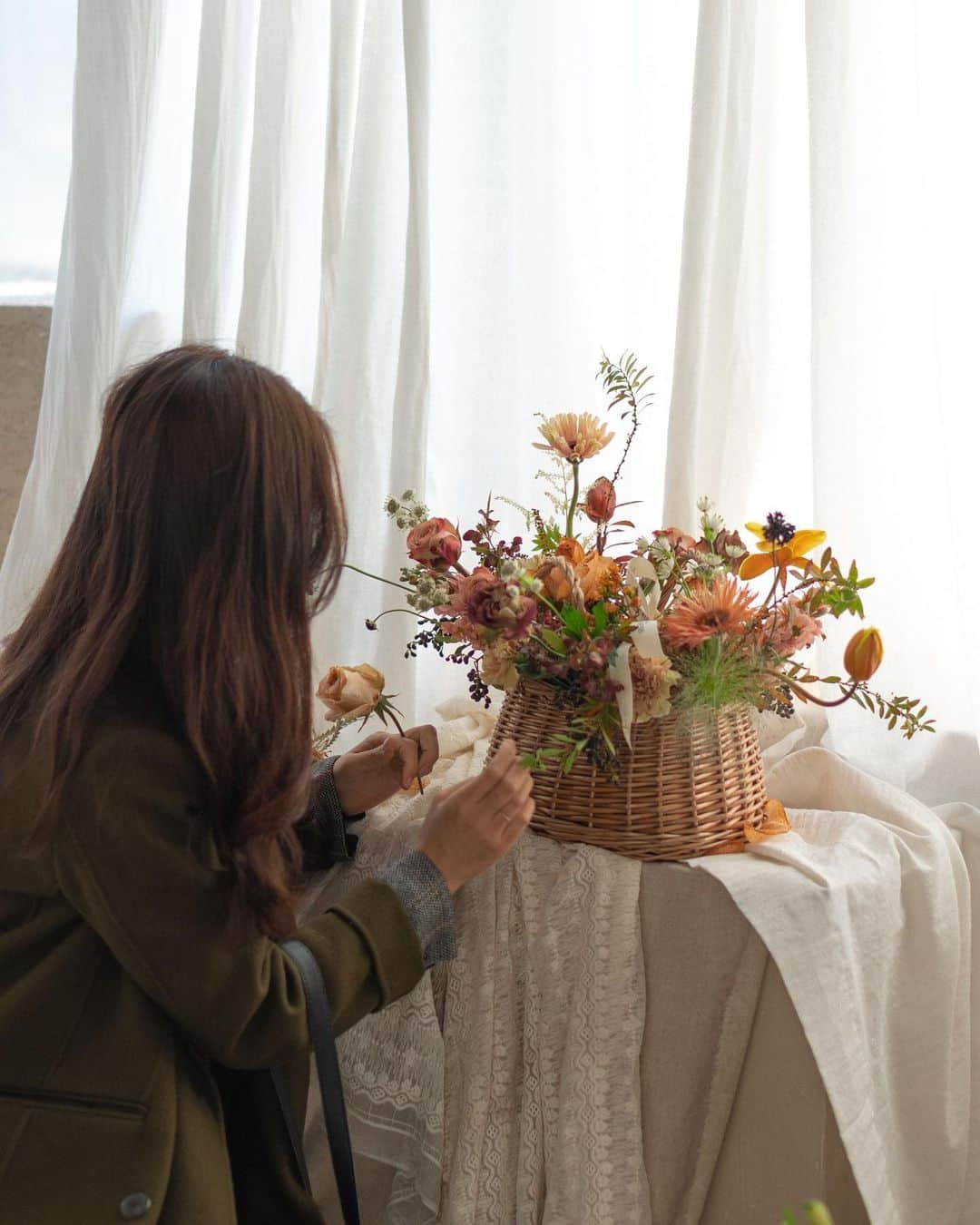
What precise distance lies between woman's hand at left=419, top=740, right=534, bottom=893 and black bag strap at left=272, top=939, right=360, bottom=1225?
15 cm

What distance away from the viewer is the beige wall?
7.98ft

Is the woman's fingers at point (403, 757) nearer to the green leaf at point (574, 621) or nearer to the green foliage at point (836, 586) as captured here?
the green leaf at point (574, 621)

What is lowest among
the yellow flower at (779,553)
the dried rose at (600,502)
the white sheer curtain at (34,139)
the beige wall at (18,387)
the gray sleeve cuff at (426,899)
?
the gray sleeve cuff at (426,899)

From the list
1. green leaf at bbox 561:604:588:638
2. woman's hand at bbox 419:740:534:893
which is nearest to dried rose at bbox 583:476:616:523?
green leaf at bbox 561:604:588:638

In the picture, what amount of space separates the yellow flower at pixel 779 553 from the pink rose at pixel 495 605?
0.70ft

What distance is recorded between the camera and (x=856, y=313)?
1.32 m

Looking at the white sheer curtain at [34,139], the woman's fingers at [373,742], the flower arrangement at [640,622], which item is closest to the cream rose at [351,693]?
the woman's fingers at [373,742]

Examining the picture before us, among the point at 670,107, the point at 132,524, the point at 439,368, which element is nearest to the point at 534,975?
the point at 132,524

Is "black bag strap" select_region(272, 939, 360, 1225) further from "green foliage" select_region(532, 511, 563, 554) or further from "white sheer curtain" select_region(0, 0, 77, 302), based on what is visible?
"white sheer curtain" select_region(0, 0, 77, 302)

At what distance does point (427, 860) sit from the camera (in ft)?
3.47

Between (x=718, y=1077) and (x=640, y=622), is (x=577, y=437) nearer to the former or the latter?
(x=640, y=622)

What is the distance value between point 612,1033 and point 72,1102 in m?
0.45

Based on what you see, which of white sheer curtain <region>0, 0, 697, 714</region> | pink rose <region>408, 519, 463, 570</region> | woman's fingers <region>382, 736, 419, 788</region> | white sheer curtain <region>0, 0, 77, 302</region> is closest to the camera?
pink rose <region>408, 519, 463, 570</region>

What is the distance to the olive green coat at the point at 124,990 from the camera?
0.89m
